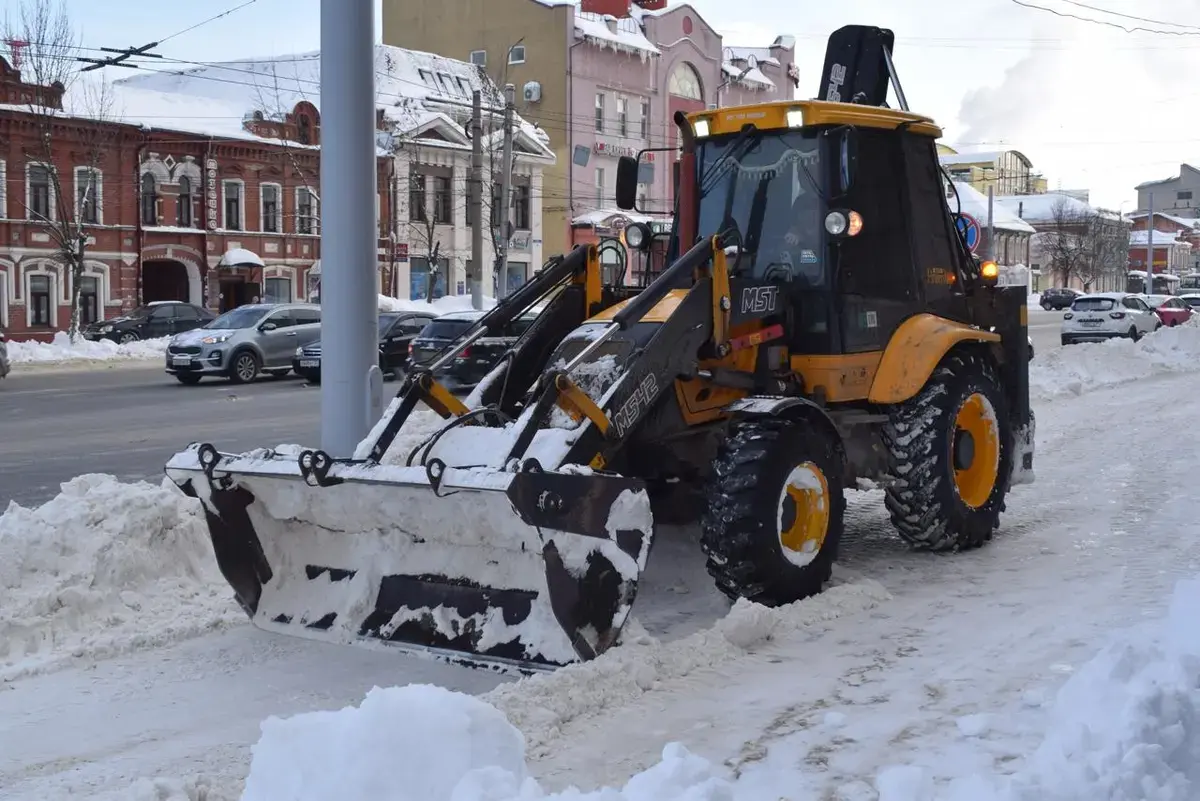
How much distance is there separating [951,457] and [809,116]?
6.93 feet

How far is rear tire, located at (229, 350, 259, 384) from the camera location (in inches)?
939

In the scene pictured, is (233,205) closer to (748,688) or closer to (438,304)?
(438,304)

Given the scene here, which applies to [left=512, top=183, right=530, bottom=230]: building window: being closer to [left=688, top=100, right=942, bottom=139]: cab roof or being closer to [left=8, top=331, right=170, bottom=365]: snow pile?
[left=8, top=331, right=170, bottom=365]: snow pile

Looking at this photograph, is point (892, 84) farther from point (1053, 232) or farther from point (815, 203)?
point (1053, 232)

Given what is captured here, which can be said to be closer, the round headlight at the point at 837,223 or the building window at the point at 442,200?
the round headlight at the point at 837,223

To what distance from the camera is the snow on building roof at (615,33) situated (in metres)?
52.5

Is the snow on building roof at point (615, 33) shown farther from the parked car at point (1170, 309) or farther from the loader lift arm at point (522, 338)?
the loader lift arm at point (522, 338)

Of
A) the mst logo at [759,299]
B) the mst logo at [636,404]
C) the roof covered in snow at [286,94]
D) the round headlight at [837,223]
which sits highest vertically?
the roof covered in snow at [286,94]

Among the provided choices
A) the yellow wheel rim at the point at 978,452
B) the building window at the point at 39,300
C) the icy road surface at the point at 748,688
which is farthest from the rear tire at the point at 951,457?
the building window at the point at 39,300

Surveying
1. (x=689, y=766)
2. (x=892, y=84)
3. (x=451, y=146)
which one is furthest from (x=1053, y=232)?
(x=689, y=766)

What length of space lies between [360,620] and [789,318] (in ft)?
9.66

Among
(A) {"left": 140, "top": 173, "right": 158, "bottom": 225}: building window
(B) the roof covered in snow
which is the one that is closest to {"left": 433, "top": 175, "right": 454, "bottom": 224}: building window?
(B) the roof covered in snow

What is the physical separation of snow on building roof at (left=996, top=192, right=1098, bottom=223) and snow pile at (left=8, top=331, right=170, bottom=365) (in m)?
70.4

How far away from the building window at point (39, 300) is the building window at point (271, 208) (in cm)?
781
